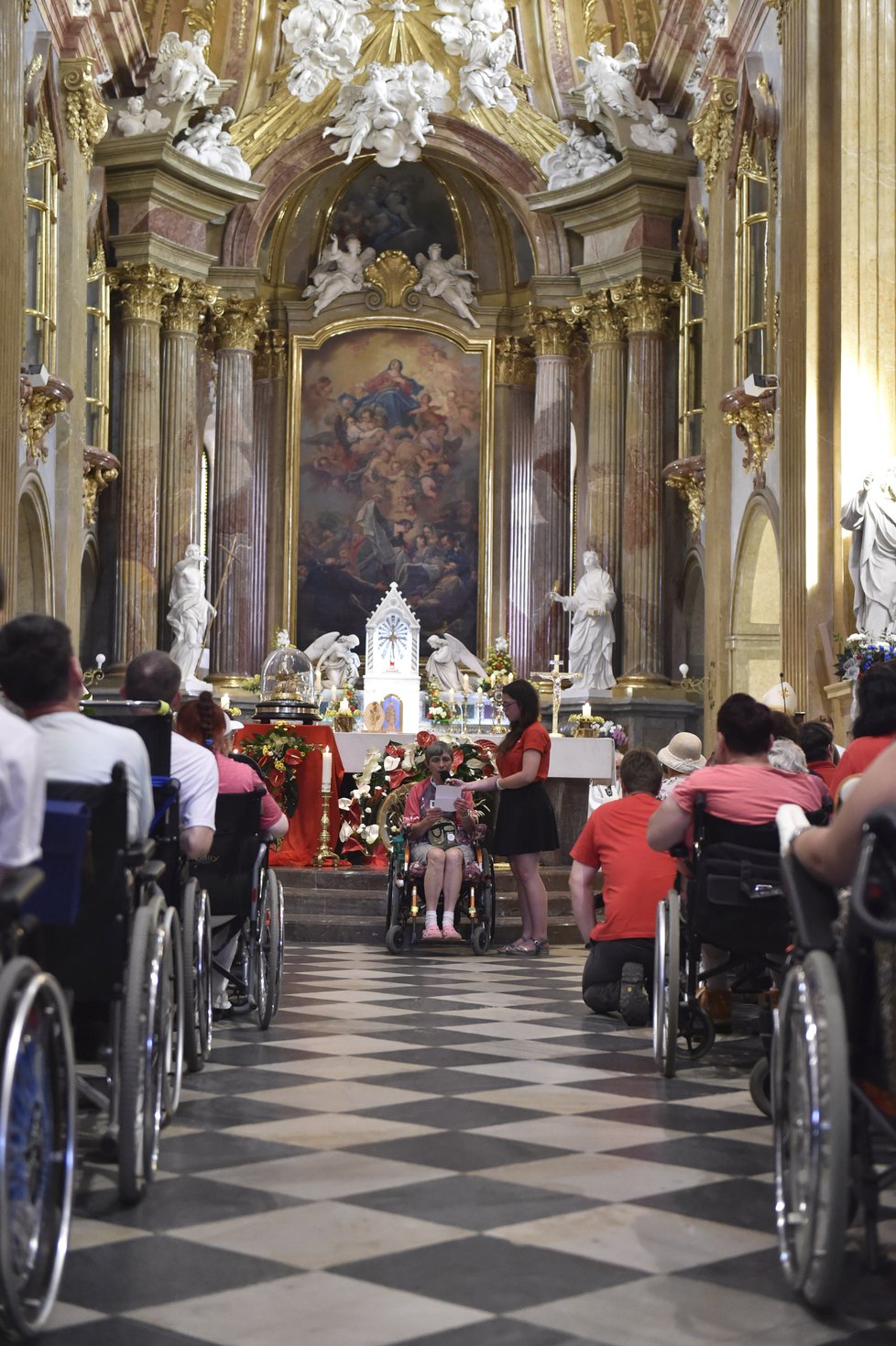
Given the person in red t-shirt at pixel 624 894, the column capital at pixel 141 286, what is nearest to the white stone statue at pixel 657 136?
the column capital at pixel 141 286

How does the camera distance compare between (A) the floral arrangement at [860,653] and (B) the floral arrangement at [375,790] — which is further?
(B) the floral arrangement at [375,790]

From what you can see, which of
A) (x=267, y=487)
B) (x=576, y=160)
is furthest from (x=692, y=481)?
(x=267, y=487)

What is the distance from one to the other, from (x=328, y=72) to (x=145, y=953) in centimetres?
1743

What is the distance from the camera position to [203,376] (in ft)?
67.9

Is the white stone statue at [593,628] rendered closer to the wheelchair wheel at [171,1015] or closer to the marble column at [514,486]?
the marble column at [514,486]

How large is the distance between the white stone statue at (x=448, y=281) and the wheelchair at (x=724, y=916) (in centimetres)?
1624

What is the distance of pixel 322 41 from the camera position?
19.5 metres

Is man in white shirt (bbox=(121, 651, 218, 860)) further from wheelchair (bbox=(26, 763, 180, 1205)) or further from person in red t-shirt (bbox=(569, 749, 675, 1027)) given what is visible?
person in red t-shirt (bbox=(569, 749, 675, 1027))

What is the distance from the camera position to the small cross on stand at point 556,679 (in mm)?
17406

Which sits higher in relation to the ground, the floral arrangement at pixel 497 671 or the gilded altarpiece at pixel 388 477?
the gilded altarpiece at pixel 388 477

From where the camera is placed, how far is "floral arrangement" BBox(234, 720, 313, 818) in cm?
1171

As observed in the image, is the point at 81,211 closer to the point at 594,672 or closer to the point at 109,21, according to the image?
the point at 109,21

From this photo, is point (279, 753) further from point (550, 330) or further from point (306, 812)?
point (550, 330)

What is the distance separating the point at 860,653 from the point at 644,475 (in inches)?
357
